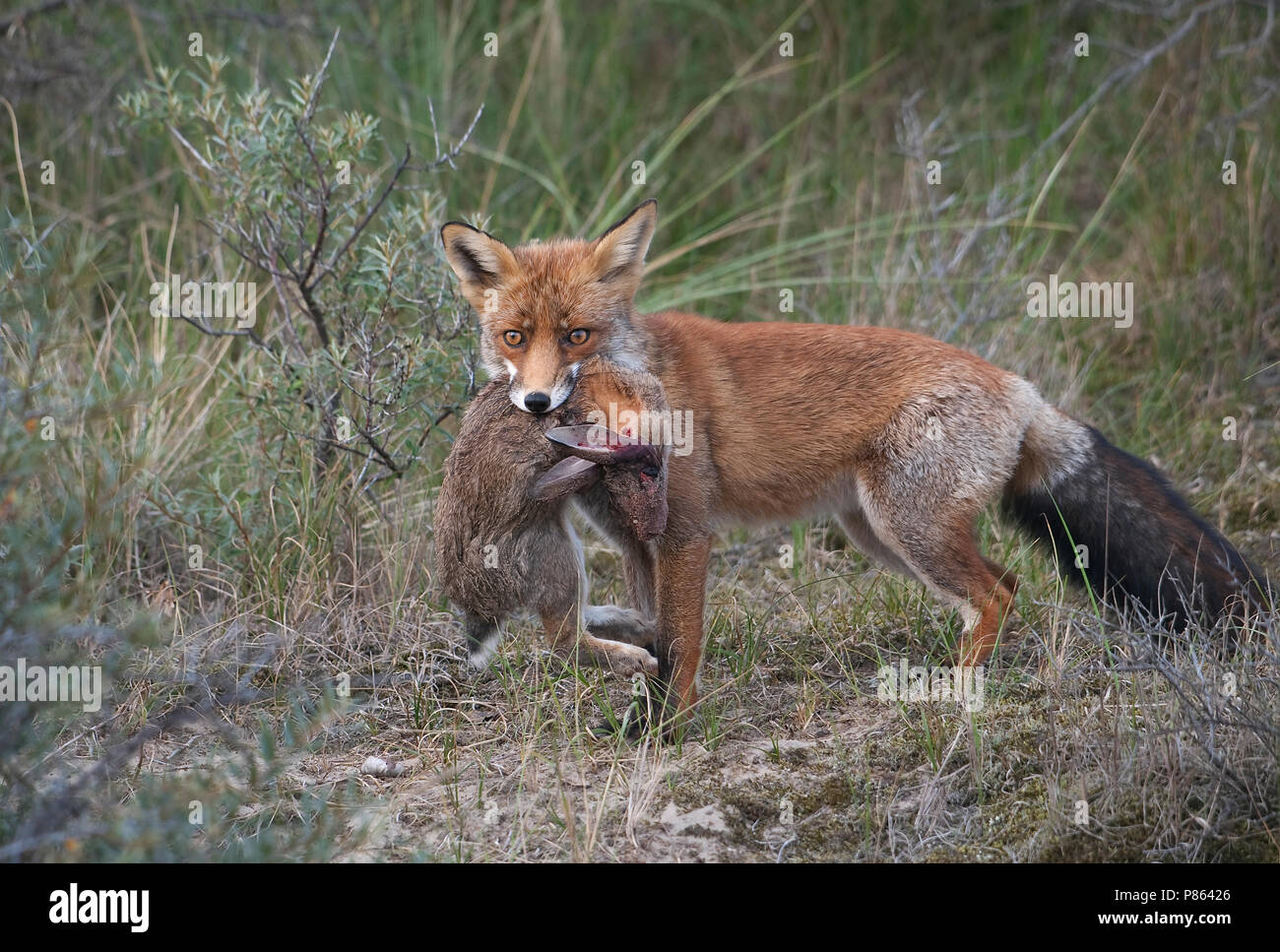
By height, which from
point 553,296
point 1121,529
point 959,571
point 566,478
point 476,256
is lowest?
point 959,571

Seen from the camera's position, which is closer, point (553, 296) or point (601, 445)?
point (601, 445)

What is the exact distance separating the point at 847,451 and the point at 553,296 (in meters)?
1.33

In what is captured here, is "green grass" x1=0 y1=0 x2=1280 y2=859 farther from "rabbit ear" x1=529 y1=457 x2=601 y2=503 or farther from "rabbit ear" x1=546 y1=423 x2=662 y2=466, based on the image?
"rabbit ear" x1=546 y1=423 x2=662 y2=466

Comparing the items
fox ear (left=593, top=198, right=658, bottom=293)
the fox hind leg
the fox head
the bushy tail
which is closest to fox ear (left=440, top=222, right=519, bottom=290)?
the fox head

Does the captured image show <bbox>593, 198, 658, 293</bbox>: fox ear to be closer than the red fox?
No

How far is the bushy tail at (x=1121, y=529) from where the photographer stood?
468cm

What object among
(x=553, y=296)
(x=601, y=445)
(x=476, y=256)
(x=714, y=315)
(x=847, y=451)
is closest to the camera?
(x=601, y=445)

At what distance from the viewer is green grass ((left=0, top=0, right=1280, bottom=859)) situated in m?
3.91

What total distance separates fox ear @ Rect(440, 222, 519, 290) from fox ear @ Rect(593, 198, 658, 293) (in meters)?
0.35

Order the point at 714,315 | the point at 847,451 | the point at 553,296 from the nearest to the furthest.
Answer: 1. the point at 553,296
2. the point at 847,451
3. the point at 714,315

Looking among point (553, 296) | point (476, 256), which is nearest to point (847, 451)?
point (553, 296)

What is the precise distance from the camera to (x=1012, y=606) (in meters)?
4.90

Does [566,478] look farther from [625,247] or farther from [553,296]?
[625,247]

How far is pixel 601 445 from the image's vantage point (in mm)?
4352
